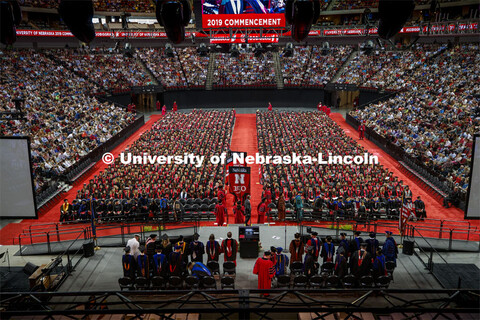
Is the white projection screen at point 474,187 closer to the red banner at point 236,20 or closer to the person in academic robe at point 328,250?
the person in academic robe at point 328,250

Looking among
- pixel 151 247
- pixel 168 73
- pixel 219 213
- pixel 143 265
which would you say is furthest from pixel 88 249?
pixel 168 73

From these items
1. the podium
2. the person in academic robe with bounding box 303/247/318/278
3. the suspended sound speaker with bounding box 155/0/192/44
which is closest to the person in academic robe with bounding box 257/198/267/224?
the podium

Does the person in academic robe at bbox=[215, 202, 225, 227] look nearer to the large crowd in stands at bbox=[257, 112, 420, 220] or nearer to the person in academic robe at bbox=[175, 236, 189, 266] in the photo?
→ the large crowd in stands at bbox=[257, 112, 420, 220]

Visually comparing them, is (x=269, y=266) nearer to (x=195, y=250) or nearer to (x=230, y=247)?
(x=230, y=247)

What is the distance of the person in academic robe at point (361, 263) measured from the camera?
396 inches

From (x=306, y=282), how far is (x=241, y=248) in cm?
293

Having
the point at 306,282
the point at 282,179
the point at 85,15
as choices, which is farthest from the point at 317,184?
the point at 85,15

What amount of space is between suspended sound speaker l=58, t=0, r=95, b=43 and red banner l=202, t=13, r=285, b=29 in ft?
43.8

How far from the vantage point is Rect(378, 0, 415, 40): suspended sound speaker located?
7.19 meters

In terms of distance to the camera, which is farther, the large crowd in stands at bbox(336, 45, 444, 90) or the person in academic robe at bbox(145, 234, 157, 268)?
the large crowd in stands at bbox(336, 45, 444, 90)

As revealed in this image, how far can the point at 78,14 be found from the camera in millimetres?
7770

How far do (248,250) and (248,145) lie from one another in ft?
59.4

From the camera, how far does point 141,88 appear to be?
44.8 meters

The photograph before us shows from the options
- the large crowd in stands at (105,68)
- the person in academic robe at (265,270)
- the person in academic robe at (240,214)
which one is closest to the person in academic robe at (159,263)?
the person in academic robe at (265,270)
